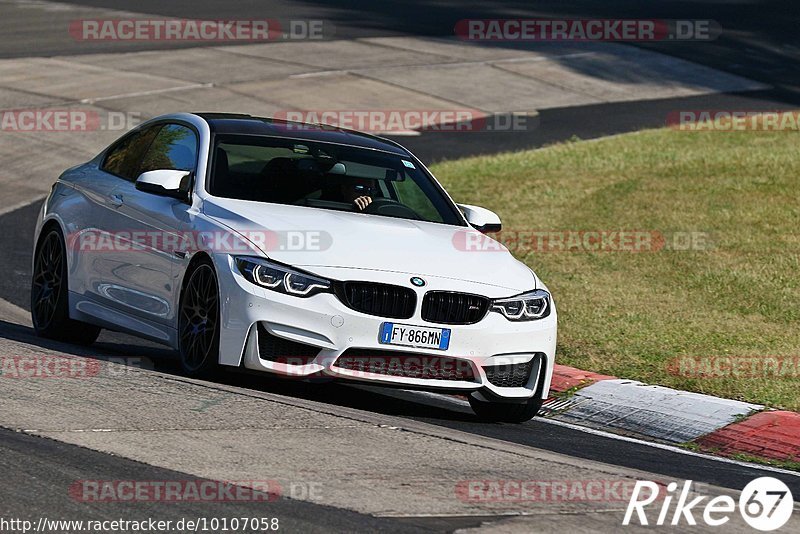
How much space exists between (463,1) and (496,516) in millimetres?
35882

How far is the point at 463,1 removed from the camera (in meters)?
41.2

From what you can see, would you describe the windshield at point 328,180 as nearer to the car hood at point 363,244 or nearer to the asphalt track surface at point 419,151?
the car hood at point 363,244

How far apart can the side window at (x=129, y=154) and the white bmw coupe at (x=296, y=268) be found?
2cm

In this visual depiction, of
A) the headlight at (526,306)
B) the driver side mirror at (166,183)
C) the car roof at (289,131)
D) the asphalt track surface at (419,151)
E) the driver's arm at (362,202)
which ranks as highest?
the car roof at (289,131)

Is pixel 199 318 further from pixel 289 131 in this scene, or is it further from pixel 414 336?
pixel 289 131

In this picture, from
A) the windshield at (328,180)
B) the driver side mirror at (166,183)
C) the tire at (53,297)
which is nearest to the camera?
the driver side mirror at (166,183)

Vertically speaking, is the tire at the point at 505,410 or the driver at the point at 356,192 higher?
the driver at the point at 356,192

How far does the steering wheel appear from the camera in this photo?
9602 millimetres

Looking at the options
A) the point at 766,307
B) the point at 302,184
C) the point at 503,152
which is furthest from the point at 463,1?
the point at 302,184

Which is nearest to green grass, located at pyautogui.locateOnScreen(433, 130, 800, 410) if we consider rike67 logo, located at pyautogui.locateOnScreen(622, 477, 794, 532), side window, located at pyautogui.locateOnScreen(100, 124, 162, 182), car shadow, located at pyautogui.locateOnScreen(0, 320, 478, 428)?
car shadow, located at pyautogui.locateOnScreen(0, 320, 478, 428)

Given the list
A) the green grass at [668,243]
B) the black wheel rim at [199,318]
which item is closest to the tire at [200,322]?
the black wheel rim at [199,318]

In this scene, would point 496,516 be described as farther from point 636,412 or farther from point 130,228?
point 130,228

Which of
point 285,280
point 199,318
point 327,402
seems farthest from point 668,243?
point 285,280

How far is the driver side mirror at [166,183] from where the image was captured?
9322 millimetres
